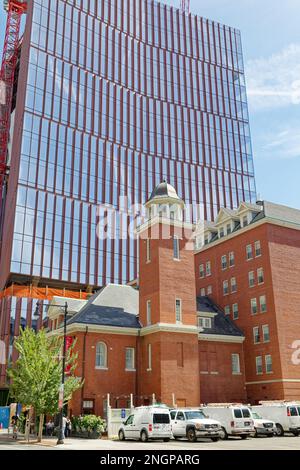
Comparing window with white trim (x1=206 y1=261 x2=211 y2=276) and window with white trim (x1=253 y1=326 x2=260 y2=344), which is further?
window with white trim (x1=206 y1=261 x2=211 y2=276)

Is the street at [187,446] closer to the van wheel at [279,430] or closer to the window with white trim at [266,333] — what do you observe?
the van wheel at [279,430]

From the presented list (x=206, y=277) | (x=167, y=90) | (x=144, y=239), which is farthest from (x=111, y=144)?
(x=144, y=239)

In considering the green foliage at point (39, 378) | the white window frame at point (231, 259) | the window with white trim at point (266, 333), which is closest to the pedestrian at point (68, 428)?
the green foliage at point (39, 378)

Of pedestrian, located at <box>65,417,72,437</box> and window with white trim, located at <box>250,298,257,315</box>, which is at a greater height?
window with white trim, located at <box>250,298,257,315</box>

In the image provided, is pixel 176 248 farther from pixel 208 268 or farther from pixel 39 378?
pixel 39 378

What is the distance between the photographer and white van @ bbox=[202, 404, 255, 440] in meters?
29.7

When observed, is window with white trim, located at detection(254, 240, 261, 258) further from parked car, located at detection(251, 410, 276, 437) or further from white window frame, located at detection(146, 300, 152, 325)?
parked car, located at detection(251, 410, 276, 437)

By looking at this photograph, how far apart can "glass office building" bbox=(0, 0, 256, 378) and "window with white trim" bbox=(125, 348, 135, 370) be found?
41612 mm

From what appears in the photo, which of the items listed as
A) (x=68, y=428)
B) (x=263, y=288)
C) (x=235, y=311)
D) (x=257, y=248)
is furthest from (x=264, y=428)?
(x=257, y=248)

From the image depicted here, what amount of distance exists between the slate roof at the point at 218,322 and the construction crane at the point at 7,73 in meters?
71.1

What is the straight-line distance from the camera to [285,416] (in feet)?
110

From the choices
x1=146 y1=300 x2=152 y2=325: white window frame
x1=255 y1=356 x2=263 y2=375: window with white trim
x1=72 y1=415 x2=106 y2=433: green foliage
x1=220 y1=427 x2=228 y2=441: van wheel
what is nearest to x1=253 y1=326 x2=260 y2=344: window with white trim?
x1=255 y1=356 x2=263 y2=375: window with white trim

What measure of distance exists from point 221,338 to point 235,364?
3047mm
